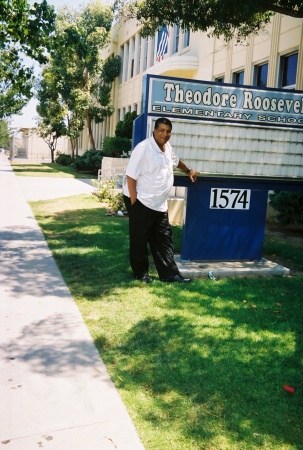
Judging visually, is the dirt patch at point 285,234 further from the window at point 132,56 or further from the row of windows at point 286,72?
the window at point 132,56

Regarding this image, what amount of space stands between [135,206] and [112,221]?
4947mm

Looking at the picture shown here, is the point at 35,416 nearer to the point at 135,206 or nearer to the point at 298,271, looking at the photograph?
the point at 135,206

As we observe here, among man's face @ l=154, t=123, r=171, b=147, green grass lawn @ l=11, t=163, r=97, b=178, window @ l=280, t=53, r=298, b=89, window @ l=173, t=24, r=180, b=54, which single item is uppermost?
window @ l=173, t=24, r=180, b=54

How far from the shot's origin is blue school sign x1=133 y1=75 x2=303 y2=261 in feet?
20.3

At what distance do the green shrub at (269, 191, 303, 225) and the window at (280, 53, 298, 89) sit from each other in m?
3.41

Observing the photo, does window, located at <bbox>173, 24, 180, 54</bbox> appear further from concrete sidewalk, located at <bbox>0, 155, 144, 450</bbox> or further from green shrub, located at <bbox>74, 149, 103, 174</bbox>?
concrete sidewalk, located at <bbox>0, 155, 144, 450</bbox>

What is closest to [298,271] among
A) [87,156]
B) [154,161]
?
[154,161]

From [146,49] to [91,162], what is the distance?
7.39 meters

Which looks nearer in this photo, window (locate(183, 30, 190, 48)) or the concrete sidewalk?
the concrete sidewalk

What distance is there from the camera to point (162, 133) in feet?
17.8

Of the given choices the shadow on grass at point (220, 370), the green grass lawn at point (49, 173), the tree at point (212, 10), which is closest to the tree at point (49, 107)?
the green grass lawn at point (49, 173)

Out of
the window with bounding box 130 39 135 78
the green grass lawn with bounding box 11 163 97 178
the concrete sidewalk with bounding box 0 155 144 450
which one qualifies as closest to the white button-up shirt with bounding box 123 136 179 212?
the concrete sidewalk with bounding box 0 155 144 450

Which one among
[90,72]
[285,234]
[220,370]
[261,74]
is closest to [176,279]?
[220,370]

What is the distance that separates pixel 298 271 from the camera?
6.98 meters
